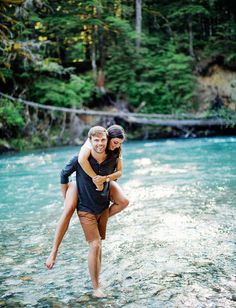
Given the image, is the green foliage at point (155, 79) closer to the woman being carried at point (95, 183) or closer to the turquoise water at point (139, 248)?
the turquoise water at point (139, 248)

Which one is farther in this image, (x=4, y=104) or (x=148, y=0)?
(x=148, y=0)

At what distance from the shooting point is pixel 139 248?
5.48 meters

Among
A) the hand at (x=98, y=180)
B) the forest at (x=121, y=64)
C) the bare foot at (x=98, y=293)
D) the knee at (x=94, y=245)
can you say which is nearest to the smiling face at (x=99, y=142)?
the hand at (x=98, y=180)

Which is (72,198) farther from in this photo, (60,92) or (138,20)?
(138,20)

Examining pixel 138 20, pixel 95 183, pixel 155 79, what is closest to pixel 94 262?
pixel 95 183

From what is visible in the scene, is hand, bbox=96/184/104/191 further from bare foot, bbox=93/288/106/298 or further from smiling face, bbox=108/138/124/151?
bare foot, bbox=93/288/106/298

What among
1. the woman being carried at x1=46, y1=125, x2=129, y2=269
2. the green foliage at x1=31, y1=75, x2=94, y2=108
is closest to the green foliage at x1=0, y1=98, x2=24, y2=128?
the green foliage at x1=31, y1=75, x2=94, y2=108

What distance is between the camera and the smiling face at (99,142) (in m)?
3.91

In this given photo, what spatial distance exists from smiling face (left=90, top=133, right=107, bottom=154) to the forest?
56.6 feet

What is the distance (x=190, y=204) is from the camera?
7.93m

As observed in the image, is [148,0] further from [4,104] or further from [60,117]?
[4,104]

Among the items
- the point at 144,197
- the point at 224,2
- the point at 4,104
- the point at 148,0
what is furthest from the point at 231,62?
the point at 144,197

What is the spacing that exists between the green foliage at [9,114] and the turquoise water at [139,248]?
903 cm

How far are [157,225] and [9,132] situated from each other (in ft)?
50.5
